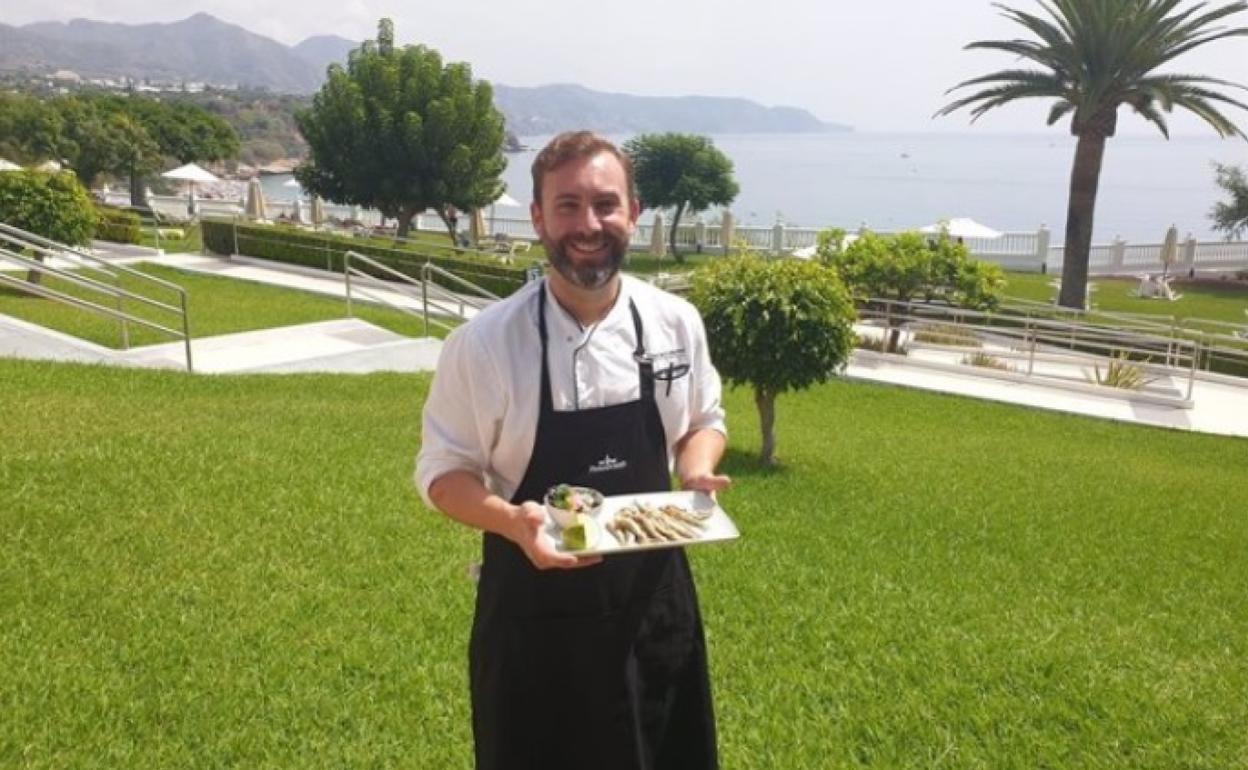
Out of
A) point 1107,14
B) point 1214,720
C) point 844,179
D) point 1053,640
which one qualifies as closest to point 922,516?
point 1053,640

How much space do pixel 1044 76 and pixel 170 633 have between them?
25.0m

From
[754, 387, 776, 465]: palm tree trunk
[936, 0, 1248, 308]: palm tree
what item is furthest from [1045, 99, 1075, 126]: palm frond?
[754, 387, 776, 465]: palm tree trunk

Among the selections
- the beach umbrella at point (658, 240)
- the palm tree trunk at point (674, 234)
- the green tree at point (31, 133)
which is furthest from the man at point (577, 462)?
the green tree at point (31, 133)

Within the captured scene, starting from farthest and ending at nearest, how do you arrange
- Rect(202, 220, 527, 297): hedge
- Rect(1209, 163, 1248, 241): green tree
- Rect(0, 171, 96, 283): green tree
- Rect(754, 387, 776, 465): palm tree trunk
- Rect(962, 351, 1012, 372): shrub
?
1. Rect(1209, 163, 1248, 241): green tree
2. Rect(202, 220, 527, 297): hedge
3. Rect(962, 351, 1012, 372): shrub
4. Rect(0, 171, 96, 283): green tree
5. Rect(754, 387, 776, 465): palm tree trunk

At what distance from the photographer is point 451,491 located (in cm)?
230

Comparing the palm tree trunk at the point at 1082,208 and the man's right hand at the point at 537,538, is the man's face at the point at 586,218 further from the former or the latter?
the palm tree trunk at the point at 1082,208

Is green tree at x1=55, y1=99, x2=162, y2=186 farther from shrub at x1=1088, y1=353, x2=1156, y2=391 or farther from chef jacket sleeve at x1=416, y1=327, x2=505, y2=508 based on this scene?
chef jacket sleeve at x1=416, y1=327, x2=505, y2=508

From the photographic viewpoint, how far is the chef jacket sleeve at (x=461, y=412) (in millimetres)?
2303

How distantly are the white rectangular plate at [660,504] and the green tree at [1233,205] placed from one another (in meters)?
39.1

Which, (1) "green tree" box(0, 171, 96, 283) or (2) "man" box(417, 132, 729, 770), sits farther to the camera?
(1) "green tree" box(0, 171, 96, 283)

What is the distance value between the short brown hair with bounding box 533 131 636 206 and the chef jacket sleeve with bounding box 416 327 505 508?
41 centimetres

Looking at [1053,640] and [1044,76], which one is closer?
[1053,640]

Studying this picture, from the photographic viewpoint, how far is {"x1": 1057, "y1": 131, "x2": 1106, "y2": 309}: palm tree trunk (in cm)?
2309

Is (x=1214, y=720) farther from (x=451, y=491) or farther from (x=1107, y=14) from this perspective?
(x=1107, y=14)
